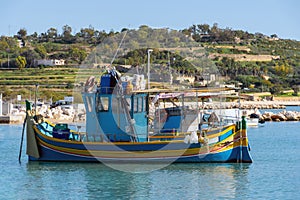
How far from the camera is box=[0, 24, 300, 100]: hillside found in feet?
292

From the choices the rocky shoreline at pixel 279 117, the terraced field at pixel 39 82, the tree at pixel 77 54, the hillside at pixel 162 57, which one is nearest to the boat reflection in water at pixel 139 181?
the hillside at pixel 162 57

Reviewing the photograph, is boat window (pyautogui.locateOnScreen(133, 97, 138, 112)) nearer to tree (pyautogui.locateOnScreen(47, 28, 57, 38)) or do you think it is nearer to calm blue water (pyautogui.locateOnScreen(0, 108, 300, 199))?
calm blue water (pyautogui.locateOnScreen(0, 108, 300, 199))

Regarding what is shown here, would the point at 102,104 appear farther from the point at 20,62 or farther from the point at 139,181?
the point at 20,62

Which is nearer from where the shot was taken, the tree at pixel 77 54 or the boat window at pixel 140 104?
Answer: the boat window at pixel 140 104

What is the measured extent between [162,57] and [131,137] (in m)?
26.9

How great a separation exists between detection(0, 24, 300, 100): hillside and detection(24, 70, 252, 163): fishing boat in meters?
18.1

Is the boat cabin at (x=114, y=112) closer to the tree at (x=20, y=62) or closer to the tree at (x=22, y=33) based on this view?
the tree at (x=20, y=62)

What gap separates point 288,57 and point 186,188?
133597 millimetres

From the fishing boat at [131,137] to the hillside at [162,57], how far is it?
59.4 feet

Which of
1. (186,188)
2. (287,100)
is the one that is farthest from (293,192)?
(287,100)

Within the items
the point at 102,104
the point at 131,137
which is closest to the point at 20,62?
the point at 102,104

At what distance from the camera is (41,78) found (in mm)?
101375

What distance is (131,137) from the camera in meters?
28.2

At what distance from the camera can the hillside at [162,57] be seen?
292ft
